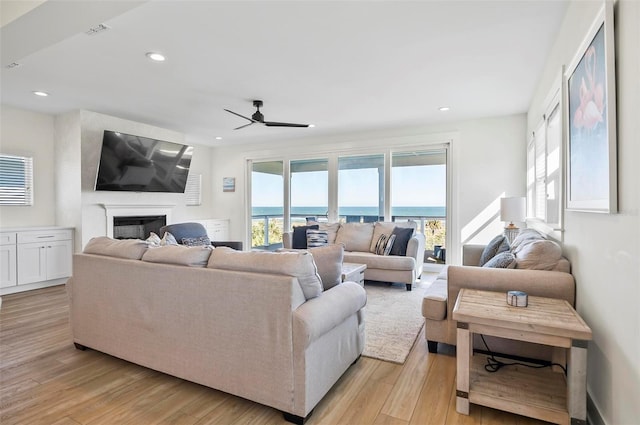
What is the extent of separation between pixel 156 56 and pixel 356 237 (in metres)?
3.64

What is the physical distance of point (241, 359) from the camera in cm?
188

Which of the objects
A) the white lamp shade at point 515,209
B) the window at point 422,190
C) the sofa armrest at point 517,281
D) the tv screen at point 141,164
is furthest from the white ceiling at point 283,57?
the sofa armrest at point 517,281

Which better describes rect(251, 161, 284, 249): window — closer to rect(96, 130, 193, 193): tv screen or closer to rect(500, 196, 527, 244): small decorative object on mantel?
rect(96, 130, 193, 193): tv screen

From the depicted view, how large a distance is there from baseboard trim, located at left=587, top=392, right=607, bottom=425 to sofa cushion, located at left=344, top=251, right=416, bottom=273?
2.66 meters

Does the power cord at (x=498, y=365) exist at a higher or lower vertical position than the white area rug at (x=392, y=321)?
higher

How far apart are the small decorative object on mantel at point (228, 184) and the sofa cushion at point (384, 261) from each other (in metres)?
3.81

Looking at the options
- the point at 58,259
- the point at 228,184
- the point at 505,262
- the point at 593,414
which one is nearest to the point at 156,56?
the point at 505,262

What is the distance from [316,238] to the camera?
17.6 ft

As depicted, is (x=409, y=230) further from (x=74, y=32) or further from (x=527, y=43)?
(x=74, y=32)

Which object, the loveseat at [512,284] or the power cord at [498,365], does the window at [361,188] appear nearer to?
the loveseat at [512,284]

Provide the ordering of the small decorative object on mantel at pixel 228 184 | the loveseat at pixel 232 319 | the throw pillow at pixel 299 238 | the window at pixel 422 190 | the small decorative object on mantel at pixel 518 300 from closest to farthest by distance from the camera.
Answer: the loveseat at pixel 232 319 → the small decorative object on mantel at pixel 518 300 → the throw pillow at pixel 299 238 → the window at pixel 422 190 → the small decorative object on mantel at pixel 228 184

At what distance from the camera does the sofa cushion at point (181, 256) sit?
2102 millimetres

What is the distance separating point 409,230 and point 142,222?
4481 mm

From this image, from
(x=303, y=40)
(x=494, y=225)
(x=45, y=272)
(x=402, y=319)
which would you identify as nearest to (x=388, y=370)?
(x=402, y=319)
